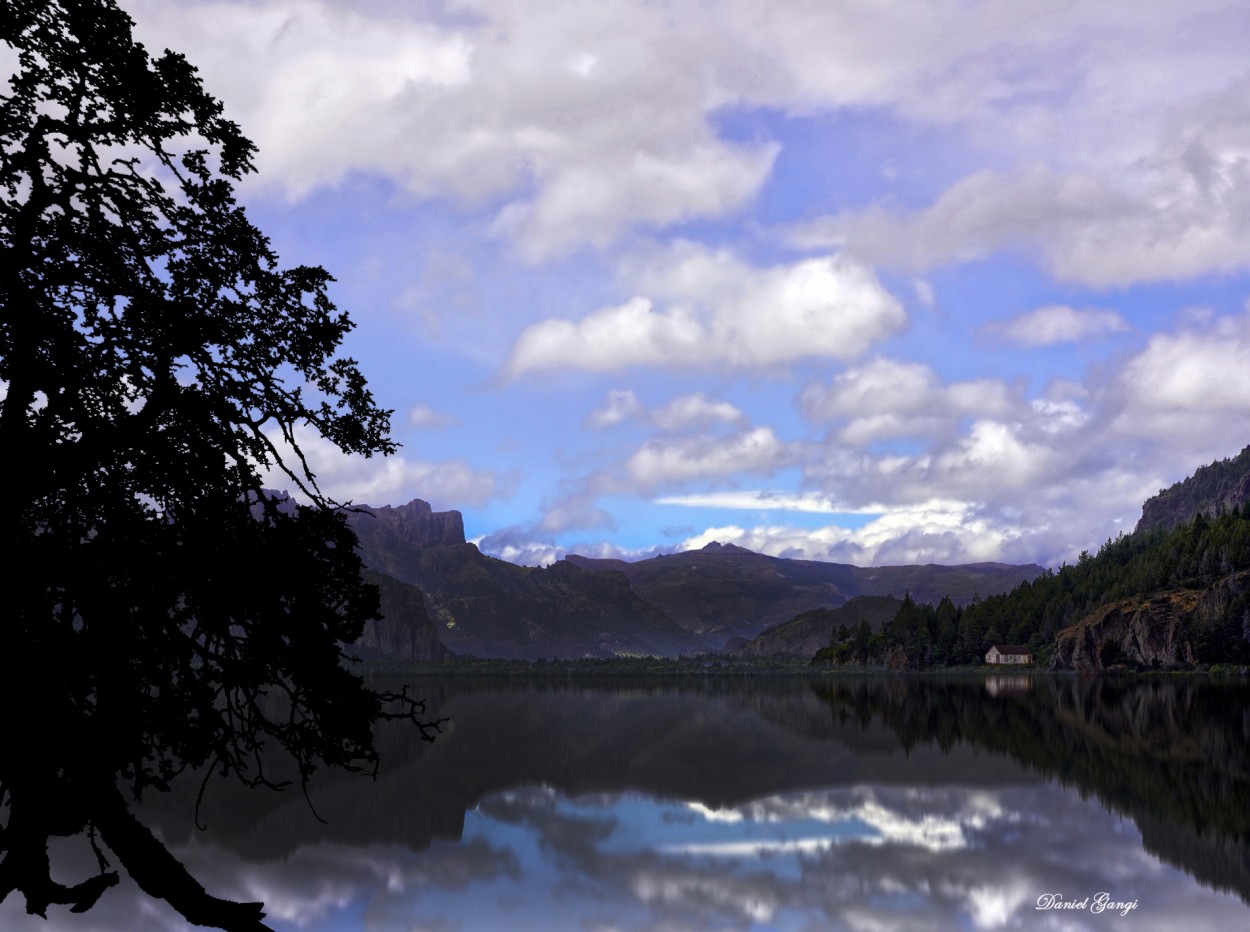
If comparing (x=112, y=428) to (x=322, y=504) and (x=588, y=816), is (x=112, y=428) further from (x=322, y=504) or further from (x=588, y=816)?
(x=588, y=816)

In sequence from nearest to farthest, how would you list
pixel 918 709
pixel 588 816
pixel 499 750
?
pixel 588 816 < pixel 499 750 < pixel 918 709

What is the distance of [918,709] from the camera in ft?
461

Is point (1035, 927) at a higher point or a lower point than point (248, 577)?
lower

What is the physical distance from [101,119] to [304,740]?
1072 cm

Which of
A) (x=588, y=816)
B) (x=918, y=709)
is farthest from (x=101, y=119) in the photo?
(x=918, y=709)

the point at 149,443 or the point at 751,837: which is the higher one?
the point at 149,443

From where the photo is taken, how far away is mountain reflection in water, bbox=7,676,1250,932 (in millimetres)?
38812

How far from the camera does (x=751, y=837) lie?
174ft
